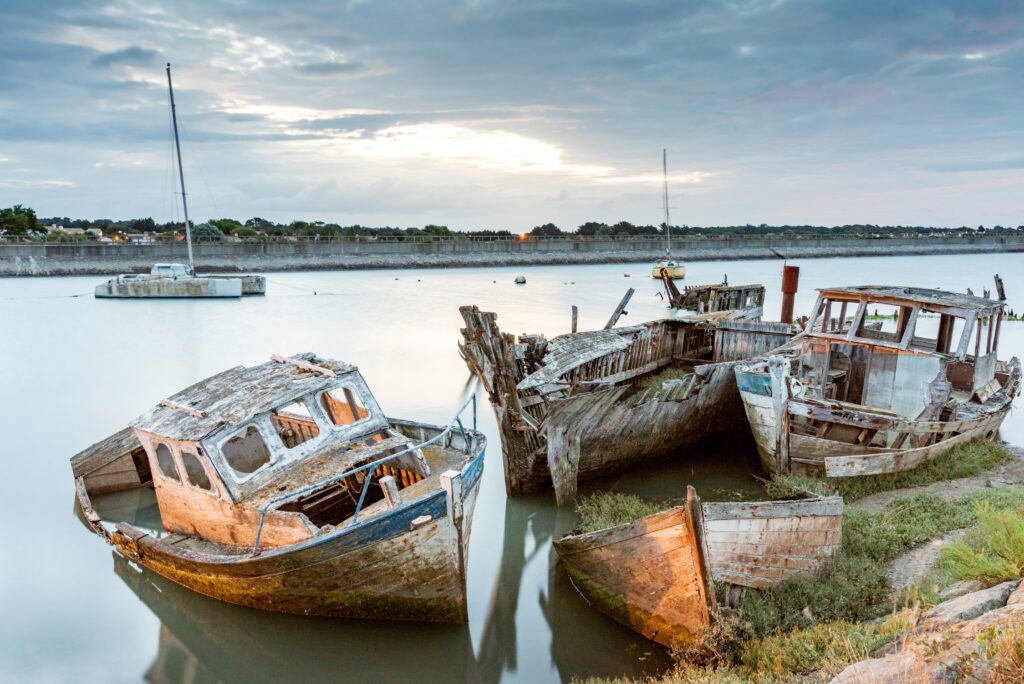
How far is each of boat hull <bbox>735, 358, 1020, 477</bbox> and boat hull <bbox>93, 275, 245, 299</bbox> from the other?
4336 cm

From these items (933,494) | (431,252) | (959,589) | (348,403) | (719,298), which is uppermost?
(431,252)

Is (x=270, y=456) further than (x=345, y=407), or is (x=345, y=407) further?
(x=345, y=407)

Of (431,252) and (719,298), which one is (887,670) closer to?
(719,298)

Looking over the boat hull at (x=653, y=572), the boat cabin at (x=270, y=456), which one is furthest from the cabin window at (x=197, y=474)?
the boat hull at (x=653, y=572)

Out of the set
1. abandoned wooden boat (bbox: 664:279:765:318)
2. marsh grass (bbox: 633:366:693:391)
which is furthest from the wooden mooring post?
marsh grass (bbox: 633:366:693:391)

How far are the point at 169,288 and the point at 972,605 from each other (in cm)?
4961

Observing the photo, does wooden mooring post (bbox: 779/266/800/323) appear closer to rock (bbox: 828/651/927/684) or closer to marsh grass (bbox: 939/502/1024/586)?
marsh grass (bbox: 939/502/1024/586)

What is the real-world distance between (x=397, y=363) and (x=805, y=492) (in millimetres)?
22241

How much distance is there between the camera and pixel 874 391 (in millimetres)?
12125

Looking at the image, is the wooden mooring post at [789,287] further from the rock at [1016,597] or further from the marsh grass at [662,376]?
the rock at [1016,597]

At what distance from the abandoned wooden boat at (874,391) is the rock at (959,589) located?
3.51m

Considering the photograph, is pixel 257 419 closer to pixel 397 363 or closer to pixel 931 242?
pixel 397 363

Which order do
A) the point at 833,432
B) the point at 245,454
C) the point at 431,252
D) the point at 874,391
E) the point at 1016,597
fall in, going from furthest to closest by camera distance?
the point at 431,252 → the point at 874,391 → the point at 833,432 → the point at 245,454 → the point at 1016,597

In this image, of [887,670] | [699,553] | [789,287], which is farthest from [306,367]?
[789,287]
